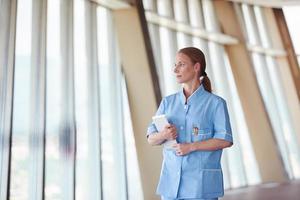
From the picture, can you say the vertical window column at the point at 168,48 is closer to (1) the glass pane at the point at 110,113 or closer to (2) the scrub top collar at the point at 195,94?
(1) the glass pane at the point at 110,113

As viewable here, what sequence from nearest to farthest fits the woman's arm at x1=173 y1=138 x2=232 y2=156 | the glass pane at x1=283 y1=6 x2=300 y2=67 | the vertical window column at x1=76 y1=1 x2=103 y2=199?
the woman's arm at x1=173 y1=138 x2=232 y2=156 < the vertical window column at x1=76 y1=1 x2=103 y2=199 < the glass pane at x1=283 y1=6 x2=300 y2=67

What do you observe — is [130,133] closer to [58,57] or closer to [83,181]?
[83,181]

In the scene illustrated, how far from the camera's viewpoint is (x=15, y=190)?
2.37 meters

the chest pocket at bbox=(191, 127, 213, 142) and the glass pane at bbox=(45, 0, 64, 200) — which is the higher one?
the glass pane at bbox=(45, 0, 64, 200)

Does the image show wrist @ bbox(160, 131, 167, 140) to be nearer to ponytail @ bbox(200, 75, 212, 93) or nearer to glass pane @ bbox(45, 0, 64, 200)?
ponytail @ bbox(200, 75, 212, 93)

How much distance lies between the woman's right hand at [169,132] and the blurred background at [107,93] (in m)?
1.72

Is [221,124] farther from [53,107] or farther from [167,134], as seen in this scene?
[53,107]

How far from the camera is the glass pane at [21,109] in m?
2.40

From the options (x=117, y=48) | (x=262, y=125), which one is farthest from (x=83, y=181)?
(x=262, y=125)

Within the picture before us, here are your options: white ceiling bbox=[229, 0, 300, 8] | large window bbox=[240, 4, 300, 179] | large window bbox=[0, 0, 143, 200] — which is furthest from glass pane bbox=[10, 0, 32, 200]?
white ceiling bbox=[229, 0, 300, 8]

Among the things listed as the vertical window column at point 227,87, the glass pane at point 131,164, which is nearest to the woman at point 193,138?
the glass pane at point 131,164

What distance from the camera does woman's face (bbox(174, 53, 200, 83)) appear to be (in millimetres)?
1161

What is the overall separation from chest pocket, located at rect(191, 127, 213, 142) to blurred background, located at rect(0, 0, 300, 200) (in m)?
1.78

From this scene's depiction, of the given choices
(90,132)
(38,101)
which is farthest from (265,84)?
(38,101)
